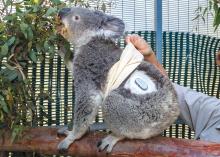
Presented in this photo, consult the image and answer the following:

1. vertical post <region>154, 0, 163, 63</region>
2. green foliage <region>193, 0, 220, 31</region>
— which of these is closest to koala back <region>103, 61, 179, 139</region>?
vertical post <region>154, 0, 163, 63</region>

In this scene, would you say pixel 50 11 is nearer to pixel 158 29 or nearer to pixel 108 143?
pixel 108 143

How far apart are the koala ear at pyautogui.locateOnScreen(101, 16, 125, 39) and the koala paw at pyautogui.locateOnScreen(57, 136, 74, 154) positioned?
0.60 metres

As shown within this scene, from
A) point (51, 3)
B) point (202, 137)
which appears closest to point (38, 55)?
point (51, 3)

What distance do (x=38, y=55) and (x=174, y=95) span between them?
685 millimetres

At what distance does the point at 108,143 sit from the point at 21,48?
62 centimetres

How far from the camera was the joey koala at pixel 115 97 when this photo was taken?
2359 mm

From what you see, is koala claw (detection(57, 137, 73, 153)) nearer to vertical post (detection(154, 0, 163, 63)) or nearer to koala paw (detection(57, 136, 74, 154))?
koala paw (detection(57, 136, 74, 154))

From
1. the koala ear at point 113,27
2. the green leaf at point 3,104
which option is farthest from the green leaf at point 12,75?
the koala ear at point 113,27

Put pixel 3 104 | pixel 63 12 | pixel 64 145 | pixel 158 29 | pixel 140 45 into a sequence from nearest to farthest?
pixel 3 104, pixel 64 145, pixel 63 12, pixel 140 45, pixel 158 29

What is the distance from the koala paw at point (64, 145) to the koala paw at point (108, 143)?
139mm

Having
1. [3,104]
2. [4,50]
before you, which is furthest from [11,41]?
[3,104]

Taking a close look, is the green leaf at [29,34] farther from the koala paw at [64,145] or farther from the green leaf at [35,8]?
the koala paw at [64,145]

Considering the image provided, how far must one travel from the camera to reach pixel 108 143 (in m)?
2.32

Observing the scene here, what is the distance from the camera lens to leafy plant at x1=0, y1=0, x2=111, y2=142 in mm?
2365
